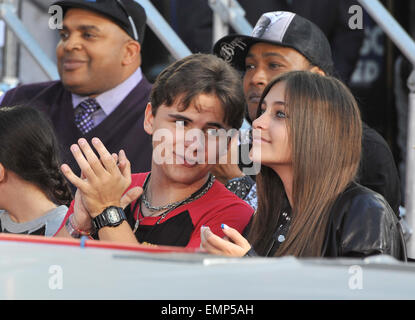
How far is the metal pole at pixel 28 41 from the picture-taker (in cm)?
421

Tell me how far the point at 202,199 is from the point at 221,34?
1.49 meters

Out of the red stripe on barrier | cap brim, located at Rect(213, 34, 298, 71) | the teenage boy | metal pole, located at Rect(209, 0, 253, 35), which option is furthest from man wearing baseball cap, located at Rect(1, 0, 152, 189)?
the red stripe on barrier

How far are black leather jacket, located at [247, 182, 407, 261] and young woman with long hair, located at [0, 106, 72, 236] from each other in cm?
106

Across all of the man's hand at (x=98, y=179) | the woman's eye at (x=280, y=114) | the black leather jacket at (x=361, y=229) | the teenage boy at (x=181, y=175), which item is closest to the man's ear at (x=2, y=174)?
the teenage boy at (x=181, y=175)

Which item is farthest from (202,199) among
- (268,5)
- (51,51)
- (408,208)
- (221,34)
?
(51,51)

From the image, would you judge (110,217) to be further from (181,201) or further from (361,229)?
(361,229)

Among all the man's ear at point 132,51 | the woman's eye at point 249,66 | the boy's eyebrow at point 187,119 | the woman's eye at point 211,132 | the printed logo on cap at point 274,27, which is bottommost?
the woman's eye at point 211,132

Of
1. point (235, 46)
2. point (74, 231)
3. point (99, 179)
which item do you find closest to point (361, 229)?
point (99, 179)

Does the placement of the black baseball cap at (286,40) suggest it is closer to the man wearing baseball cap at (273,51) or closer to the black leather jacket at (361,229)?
the man wearing baseball cap at (273,51)

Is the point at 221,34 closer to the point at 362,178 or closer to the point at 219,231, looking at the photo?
the point at 362,178

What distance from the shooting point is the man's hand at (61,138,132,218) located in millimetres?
2043

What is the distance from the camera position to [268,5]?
169 inches

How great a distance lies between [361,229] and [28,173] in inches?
53.4

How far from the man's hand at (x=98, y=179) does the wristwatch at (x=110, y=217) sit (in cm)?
1
